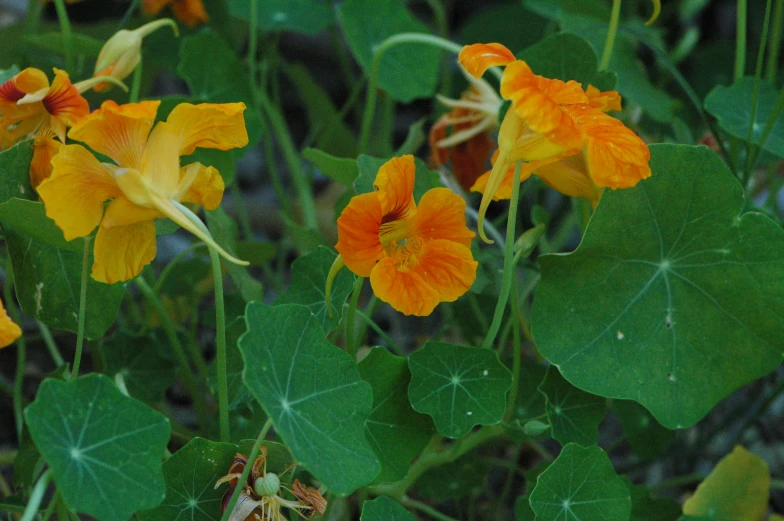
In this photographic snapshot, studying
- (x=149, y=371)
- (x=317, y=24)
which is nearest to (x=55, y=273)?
(x=149, y=371)

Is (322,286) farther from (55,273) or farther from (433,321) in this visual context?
(433,321)

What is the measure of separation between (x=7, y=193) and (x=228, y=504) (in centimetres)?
46

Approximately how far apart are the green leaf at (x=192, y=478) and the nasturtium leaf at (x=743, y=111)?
882 millimetres

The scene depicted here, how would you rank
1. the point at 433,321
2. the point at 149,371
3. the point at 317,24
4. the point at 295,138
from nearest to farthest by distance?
1. the point at 149,371
2. the point at 317,24
3. the point at 433,321
4. the point at 295,138

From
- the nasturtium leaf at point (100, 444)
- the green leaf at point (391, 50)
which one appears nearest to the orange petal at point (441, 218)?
the nasturtium leaf at point (100, 444)

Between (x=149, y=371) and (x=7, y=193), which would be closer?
(x=7, y=193)

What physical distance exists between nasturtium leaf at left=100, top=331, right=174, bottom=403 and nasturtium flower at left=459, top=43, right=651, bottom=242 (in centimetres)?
64

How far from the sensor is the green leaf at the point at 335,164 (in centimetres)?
117

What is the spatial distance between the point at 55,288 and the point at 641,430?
3.01ft

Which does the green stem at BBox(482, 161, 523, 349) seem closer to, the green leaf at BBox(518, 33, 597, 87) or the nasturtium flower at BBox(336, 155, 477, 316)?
the nasturtium flower at BBox(336, 155, 477, 316)

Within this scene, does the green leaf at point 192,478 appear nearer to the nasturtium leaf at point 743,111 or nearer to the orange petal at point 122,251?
the orange petal at point 122,251

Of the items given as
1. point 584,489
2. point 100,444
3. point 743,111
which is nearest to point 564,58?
point 743,111

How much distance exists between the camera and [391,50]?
1.71 meters

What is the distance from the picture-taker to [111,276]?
90 centimetres
